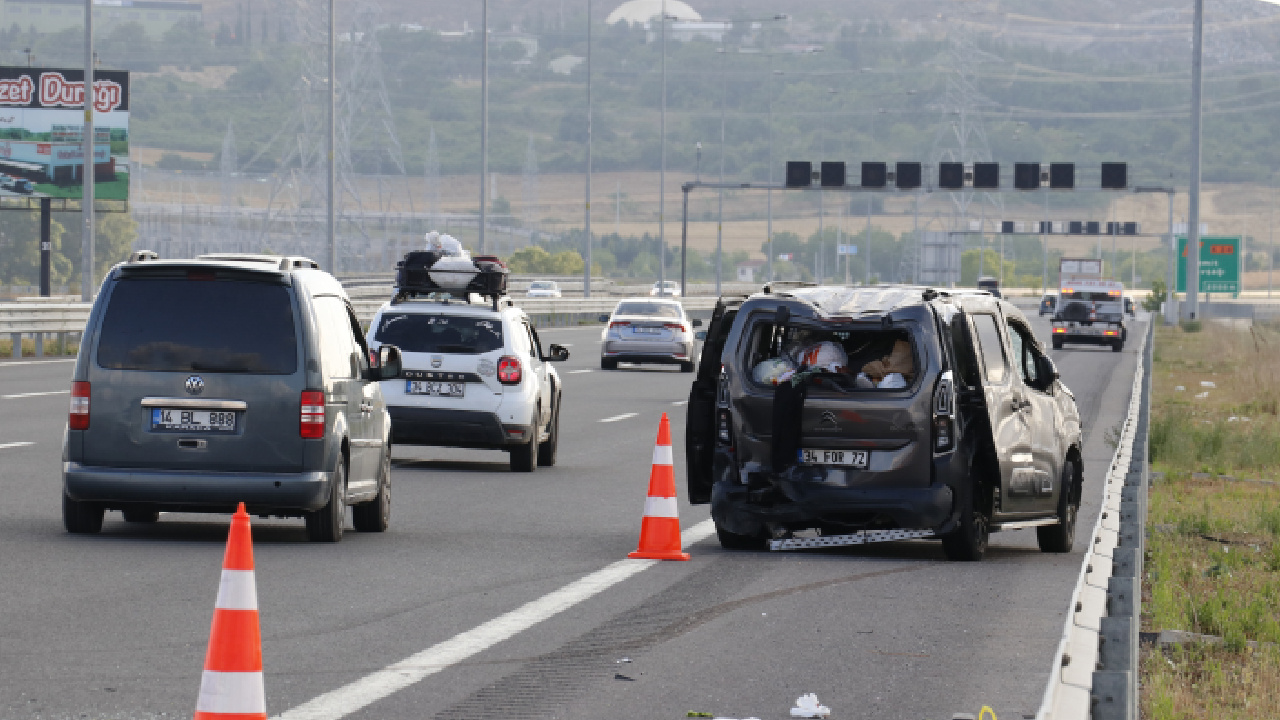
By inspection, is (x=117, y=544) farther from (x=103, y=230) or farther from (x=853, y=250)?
(x=853, y=250)

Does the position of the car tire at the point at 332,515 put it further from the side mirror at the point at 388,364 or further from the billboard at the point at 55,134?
the billboard at the point at 55,134

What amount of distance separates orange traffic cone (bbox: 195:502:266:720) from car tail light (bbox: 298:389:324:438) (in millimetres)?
6134

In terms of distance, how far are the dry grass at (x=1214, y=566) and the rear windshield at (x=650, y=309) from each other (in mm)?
11166

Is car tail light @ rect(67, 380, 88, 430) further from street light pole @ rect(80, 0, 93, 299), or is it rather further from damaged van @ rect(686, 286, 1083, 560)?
street light pole @ rect(80, 0, 93, 299)

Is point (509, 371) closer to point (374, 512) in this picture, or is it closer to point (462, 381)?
point (462, 381)

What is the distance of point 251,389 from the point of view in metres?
12.2

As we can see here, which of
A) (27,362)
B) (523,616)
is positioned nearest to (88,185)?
(27,362)

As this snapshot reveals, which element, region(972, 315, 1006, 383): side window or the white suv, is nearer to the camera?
region(972, 315, 1006, 383): side window

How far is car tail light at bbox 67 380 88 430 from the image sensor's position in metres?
12.2

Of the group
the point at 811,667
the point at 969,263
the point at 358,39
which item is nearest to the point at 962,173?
the point at 358,39

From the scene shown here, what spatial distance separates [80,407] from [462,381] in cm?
673

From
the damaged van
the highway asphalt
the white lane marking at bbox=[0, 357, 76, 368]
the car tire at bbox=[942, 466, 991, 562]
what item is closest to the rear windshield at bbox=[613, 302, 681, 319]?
the white lane marking at bbox=[0, 357, 76, 368]


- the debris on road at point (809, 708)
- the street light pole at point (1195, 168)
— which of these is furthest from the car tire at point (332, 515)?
the street light pole at point (1195, 168)

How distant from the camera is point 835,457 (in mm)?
12234
